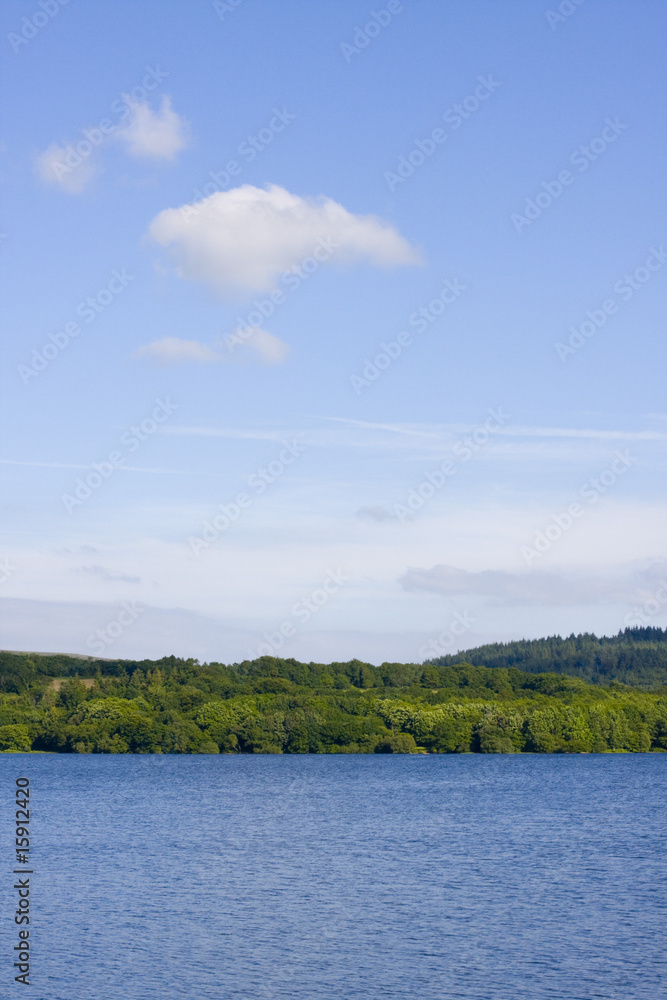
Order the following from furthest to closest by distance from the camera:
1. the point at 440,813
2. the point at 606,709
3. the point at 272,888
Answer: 1. the point at 606,709
2. the point at 440,813
3. the point at 272,888

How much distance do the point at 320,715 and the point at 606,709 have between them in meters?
44.5

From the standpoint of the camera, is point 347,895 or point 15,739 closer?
point 347,895

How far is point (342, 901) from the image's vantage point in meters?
49.7

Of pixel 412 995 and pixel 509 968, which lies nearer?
pixel 412 995

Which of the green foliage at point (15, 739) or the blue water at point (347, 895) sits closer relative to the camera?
the blue water at point (347, 895)

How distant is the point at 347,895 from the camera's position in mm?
51156

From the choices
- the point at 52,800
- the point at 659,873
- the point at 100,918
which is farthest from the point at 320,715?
the point at 100,918

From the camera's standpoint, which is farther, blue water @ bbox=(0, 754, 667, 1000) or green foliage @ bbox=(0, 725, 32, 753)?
green foliage @ bbox=(0, 725, 32, 753)

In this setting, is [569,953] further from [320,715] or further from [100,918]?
[320,715]

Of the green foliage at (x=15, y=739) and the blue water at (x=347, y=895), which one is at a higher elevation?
the green foliage at (x=15, y=739)

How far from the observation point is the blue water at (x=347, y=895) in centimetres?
3691

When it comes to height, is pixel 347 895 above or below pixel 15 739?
below

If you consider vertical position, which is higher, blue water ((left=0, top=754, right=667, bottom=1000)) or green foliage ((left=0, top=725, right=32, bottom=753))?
green foliage ((left=0, top=725, right=32, bottom=753))

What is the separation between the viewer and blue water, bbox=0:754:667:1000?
36906 mm
